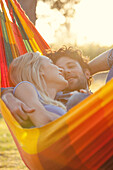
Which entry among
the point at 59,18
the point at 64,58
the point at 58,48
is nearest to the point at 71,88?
the point at 64,58

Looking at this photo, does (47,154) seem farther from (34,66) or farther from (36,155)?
(34,66)

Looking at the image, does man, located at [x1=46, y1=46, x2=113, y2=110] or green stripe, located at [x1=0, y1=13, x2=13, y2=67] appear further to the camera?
green stripe, located at [x1=0, y1=13, x2=13, y2=67]

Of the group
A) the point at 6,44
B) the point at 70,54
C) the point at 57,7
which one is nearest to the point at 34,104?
the point at 70,54

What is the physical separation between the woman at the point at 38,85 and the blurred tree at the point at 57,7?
49.8 inches

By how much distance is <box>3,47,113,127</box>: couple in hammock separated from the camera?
38.7 inches

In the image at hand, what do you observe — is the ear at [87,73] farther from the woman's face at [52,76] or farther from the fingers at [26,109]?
the fingers at [26,109]

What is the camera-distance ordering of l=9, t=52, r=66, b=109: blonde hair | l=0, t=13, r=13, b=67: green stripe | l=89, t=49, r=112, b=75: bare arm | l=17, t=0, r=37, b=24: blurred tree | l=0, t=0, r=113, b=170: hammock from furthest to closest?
l=17, t=0, r=37, b=24: blurred tree
l=89, t=49, r=112, b=75: bare arm
l=0, t=13, r=13, b=67: green stripe
l=9, t=52, r=66, b=109: blonde hair
l=0, t=0, r=113, b=170: hammock

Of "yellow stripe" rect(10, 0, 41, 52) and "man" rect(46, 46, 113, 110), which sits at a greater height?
"yellow stripe" rect(10, 0, 41, 52)

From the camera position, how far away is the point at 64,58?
1366 mm

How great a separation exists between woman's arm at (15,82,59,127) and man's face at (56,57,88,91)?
13.0 inches

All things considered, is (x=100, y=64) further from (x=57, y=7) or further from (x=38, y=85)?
(x=57, y=7)

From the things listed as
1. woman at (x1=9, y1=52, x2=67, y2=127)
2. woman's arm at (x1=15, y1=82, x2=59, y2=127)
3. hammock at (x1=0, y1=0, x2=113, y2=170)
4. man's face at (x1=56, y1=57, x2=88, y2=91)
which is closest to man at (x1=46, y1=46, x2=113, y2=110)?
man's face at (x1=56, y1=57, x2=88, y2=91)

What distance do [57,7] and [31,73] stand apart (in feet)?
5.16

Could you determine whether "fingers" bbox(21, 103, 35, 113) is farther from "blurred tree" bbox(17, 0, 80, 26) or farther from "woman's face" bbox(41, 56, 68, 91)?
"blurred tree" bbox(17, 0, 80, 26)
